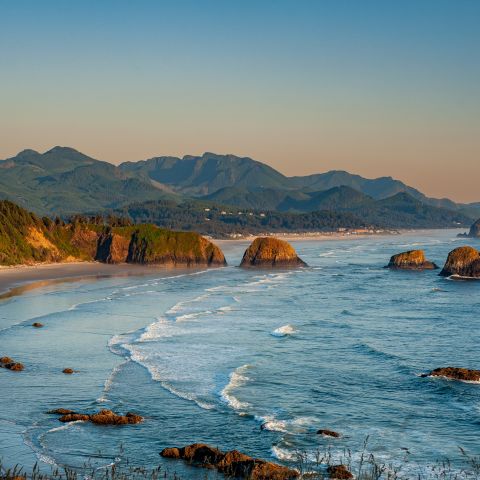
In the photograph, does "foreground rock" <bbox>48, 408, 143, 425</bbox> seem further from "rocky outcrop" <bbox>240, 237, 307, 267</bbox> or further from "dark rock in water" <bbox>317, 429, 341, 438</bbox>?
"rocky outcrop" <bbox>240, 237, 307, 267</bbox>

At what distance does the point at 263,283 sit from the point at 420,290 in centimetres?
2015

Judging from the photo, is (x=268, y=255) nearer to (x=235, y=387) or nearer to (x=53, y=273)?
(x=53, y=273)

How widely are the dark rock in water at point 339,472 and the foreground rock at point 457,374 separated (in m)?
16.3

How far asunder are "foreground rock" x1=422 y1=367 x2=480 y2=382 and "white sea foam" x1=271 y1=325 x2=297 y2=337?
53.2 feet

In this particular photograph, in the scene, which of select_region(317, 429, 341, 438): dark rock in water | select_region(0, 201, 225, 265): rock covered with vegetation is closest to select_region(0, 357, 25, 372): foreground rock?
select_region(317, 429, 341, 438): dark rock in water

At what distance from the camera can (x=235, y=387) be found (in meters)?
40.4

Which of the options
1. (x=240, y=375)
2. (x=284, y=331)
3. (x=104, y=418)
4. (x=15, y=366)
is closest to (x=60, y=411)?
(x=104, y=418)

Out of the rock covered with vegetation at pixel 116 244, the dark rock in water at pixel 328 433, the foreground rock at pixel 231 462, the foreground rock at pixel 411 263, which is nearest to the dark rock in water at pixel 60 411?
the foreground rock at pixel 231 462

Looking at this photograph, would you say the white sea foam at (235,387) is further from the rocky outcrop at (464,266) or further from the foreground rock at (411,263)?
the foreground rock at (411,263)

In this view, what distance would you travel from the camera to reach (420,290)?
307ft

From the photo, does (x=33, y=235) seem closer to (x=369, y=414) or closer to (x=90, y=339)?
(x=90, y=339)

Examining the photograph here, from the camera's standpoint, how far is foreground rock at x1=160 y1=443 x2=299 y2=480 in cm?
2656

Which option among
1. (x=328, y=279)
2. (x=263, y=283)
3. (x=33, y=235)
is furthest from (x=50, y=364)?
(x=33, y=235)

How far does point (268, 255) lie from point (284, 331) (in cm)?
7202
